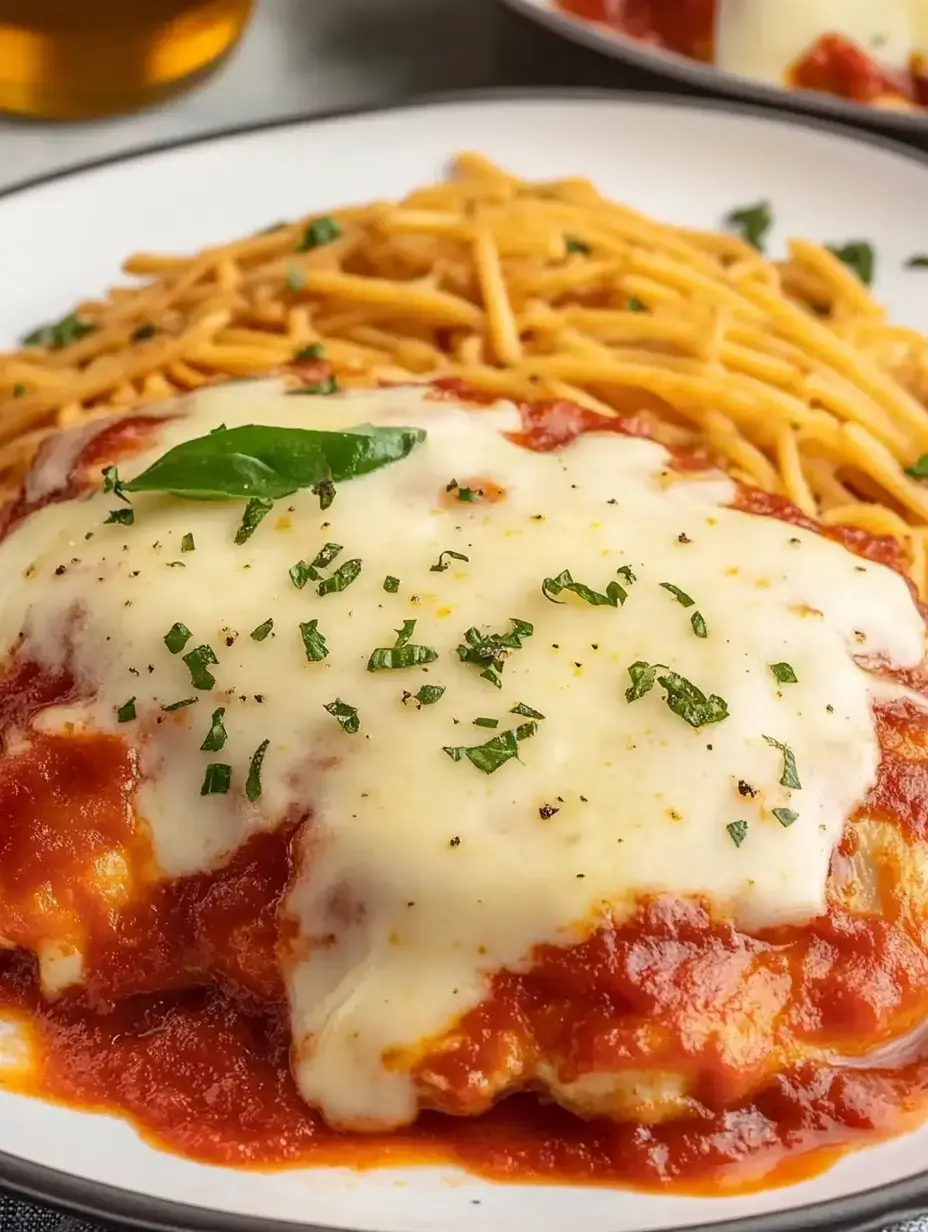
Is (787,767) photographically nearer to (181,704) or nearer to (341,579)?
(341,579)

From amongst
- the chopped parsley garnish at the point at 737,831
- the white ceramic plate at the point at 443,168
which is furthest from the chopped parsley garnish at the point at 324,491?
the white ceramic plate at the point at 443,168

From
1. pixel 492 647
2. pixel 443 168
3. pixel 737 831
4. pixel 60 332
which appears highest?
pixel 443 168

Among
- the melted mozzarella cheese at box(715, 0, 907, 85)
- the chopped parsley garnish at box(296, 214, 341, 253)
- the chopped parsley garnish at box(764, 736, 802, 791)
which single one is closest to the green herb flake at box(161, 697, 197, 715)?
the chopped parsley garnish at box(764, 736, 802, 791)

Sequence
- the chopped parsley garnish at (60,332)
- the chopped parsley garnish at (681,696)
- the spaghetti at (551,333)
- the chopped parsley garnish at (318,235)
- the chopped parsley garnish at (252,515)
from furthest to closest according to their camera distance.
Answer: the chopped parsley garnish at (318,235)
the chopped parsley garnish at (60,332)
the spaghetti at (551,333)
the chopped parsley garnish at (252,515)
the chopped parsley garnish at (681,696)

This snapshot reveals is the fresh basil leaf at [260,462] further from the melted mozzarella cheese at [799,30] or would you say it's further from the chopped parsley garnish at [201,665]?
the melted mozzarella cheese at [799,30]

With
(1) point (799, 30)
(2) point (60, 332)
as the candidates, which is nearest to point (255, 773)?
(2) point (60, 332)

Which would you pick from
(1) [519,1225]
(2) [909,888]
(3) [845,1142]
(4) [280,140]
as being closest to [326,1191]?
(1) [519,1225]

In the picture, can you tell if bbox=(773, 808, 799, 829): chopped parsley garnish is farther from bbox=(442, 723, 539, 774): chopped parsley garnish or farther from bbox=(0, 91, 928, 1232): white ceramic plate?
bbox=(0, 91, 928, 1232): white ceramic plate
